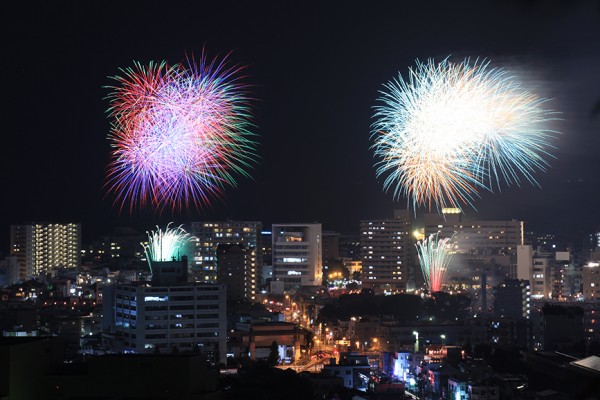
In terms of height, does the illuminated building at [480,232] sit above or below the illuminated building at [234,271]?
above

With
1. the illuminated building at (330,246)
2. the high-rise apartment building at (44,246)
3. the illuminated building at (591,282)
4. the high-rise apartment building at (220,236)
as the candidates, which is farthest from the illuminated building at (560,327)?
the high-rise apartment building at (44,246)

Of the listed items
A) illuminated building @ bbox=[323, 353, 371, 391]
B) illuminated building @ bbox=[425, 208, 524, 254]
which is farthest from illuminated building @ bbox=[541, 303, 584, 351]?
illuminated building @ bbox=[425, 208, 524, 254]

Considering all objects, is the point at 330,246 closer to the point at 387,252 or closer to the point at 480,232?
the point at 387,252

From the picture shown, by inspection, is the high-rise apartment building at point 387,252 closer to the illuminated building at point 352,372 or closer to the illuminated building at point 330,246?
the illuminated building at point 330,246

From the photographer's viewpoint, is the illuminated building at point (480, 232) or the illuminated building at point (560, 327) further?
the illuminated building at point (480, 232)

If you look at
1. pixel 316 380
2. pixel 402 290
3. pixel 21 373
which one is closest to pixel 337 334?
pixel 316 380

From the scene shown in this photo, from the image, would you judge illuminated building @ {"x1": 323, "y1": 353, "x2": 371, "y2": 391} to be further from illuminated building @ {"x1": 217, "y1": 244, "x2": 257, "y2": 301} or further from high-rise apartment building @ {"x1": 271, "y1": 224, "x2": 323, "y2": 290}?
high-rise apartment building @ {"x1": 271, "y1": 224, "x2": 323, "y2": 290}
